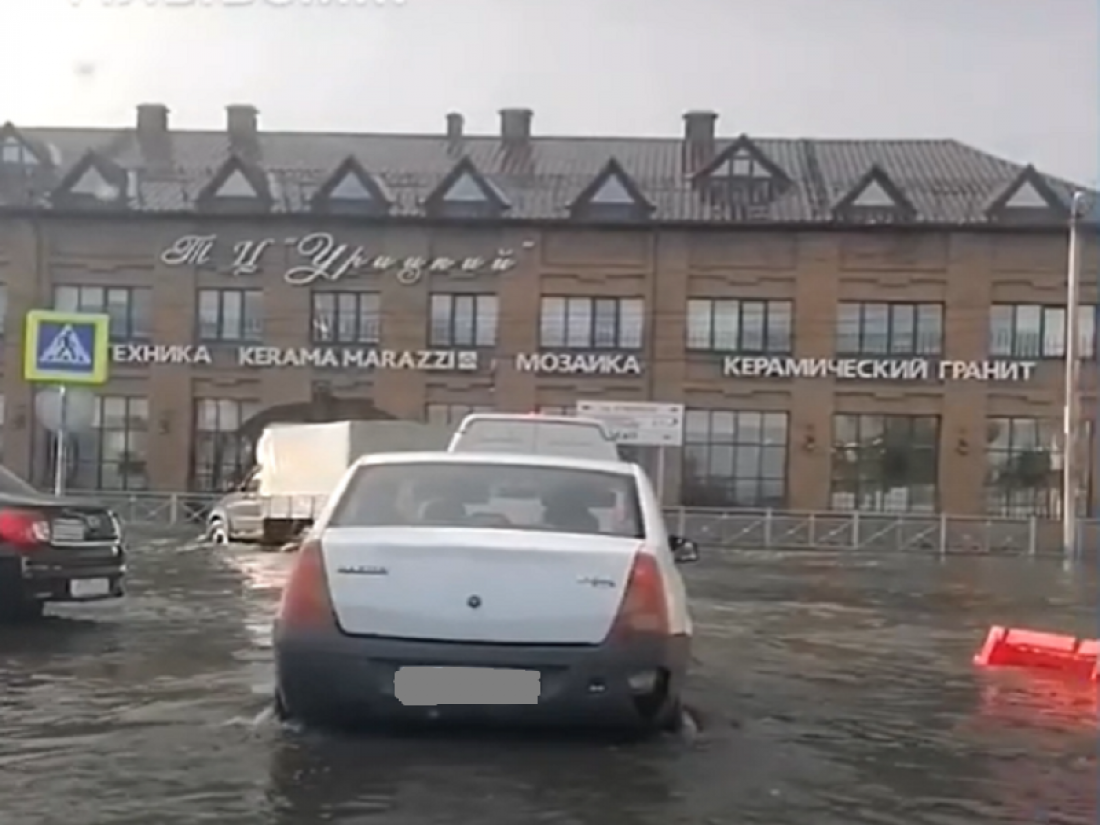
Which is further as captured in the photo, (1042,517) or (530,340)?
(530,340)

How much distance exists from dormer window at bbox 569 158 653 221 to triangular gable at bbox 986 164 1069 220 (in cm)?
829

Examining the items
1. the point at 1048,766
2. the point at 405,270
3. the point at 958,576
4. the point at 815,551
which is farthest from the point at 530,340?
the point at 1048,766

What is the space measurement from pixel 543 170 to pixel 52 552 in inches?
1435

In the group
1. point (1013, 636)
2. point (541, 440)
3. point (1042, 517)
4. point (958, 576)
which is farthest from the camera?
point (1042, 517)

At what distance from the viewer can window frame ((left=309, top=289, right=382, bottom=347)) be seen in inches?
1791

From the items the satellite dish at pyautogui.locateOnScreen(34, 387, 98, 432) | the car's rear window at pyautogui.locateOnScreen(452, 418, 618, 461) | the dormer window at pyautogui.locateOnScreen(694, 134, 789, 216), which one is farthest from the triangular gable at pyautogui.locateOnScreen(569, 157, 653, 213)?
the car's rear window at pyautogui.locateOnScreen(452, 418, 618, 461)

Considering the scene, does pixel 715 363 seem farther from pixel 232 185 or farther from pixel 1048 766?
pixel 1048 766

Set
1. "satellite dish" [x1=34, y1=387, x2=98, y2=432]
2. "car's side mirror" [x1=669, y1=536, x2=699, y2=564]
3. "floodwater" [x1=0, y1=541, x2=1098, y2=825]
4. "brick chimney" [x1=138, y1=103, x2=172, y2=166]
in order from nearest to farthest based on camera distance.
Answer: "floodwater" [x1=0, y1=541, x2=1098, y2=825] → "car's side mirror" [x1=669, y1=536, x2=699, y2=564] → "satellite dish" [x1=34, y1=387, x2=98, y2=432] → "brick chimney" [x1=138, y1=103, x2=172, y2=166]

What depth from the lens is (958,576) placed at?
25.6m

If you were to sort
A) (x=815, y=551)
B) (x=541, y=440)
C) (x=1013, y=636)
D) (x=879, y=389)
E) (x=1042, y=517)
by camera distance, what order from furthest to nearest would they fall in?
(x=879, y=389), (x=1042, y=517), (x=815, y=551), (x=541, y=440), (x=1013, y=636)

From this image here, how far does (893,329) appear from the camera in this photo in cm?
4559

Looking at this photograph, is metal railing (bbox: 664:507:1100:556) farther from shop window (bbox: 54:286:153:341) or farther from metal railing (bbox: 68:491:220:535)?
shop window (bbox: 54:286:153:341)

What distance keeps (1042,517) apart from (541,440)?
82.4 ft

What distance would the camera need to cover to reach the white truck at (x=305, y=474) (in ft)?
92.5
